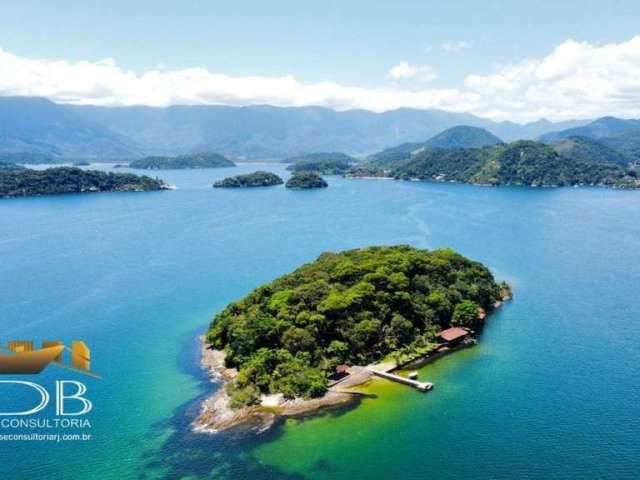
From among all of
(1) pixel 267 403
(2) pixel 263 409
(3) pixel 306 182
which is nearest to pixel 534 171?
(3) pixel 306 182

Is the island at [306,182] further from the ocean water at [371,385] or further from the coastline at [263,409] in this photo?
the coastline at [263,409]

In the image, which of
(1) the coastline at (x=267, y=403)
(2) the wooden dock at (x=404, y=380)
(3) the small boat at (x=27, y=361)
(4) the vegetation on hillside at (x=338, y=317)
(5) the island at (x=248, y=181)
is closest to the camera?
(1) the coastline at (x=267, y=403)

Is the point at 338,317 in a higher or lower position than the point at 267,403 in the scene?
higher

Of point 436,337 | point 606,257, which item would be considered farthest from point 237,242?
point 606,257

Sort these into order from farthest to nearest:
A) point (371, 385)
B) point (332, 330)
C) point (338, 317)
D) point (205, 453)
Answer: point (338, 317)
point (332, 330)
point (371, 385)
point (205, 453)

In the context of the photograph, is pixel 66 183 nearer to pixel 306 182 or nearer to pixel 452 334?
pixel 306 182

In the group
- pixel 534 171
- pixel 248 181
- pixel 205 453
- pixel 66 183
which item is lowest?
pixel 205 453

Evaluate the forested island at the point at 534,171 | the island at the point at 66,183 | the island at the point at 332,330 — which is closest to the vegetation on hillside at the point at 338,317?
the island at the point at 332,330
